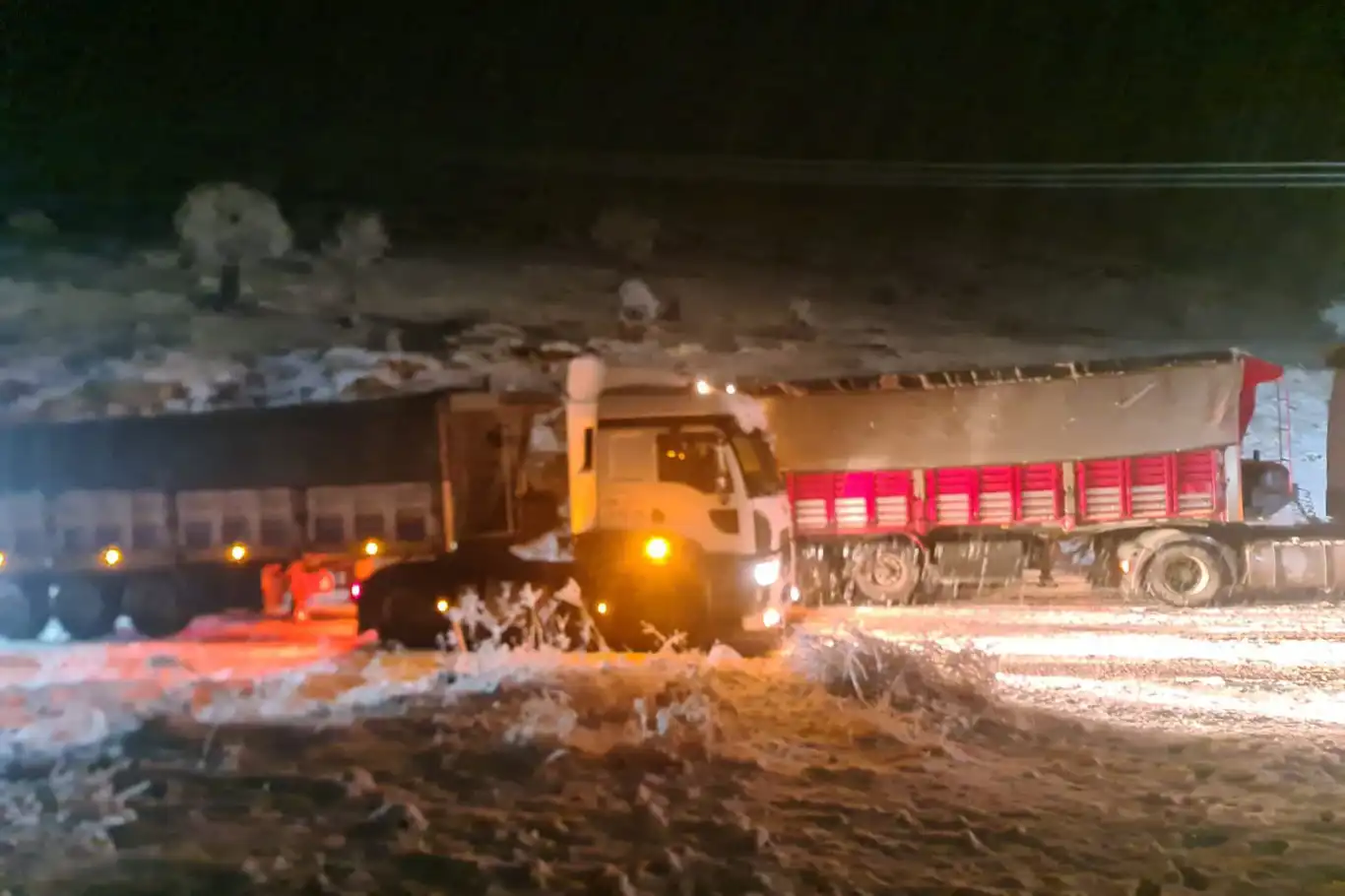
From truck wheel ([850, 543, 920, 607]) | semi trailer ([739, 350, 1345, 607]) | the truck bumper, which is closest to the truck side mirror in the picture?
the truck bumper

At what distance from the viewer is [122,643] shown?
13.1 meters

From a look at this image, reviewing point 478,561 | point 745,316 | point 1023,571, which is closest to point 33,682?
point 478,561

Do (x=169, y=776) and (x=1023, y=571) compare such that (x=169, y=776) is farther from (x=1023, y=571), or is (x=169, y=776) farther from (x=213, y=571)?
(x=1023, y=571)

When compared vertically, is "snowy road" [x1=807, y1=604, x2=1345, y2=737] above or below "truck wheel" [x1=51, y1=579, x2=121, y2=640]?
below

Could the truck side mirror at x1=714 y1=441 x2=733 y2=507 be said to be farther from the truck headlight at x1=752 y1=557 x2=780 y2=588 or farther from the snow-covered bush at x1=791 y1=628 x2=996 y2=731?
the snow-covered bush at x1=791 y1=628 x2=996 y2=731

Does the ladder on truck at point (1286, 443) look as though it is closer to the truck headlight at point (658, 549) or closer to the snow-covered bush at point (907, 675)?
the snow-covered bush at point (907, 675)

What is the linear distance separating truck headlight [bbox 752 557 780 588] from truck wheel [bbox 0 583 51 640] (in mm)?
9740

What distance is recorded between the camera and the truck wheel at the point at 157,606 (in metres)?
13.2

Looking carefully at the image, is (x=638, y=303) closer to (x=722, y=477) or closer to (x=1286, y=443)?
(x=1286, y=443)

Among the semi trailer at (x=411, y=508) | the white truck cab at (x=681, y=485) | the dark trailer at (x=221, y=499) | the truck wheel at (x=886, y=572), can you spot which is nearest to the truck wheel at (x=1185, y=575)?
the truck wheel at (x=886, y=572)

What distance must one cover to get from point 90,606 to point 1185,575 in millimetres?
14269

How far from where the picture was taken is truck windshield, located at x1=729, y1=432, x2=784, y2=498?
10.2 meters

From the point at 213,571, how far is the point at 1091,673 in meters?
10.0

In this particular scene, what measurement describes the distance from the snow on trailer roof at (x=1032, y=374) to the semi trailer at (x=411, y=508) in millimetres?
5054
